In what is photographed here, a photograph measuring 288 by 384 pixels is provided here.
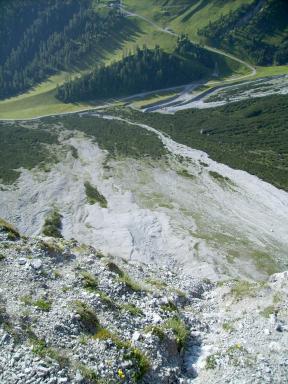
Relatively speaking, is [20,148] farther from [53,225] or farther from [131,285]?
[131,285]

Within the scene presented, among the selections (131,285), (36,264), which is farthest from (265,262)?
(36,264)

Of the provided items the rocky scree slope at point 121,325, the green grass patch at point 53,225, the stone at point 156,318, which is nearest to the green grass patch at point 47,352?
the rocky scree slope at point 121,325

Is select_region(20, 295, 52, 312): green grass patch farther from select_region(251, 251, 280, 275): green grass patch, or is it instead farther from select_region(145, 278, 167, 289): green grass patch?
select_region(251, 251, 280, 275): green grass patch

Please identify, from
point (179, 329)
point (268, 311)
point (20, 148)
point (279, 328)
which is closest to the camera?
point (279, 328)

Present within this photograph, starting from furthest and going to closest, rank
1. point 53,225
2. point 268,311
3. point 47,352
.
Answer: point 53,225 → point 268,311 → point 47,352

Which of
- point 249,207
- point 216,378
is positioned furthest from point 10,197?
point 216,378

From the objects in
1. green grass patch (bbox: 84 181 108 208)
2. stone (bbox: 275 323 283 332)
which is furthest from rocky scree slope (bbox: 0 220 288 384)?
green grass patch (bbox: 84 181 108 208)
